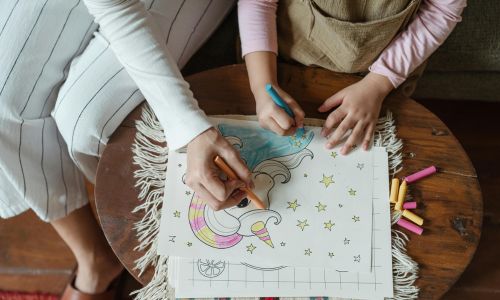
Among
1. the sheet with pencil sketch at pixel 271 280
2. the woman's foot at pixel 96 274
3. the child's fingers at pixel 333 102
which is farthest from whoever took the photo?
the woman's foot at pixel 96 274

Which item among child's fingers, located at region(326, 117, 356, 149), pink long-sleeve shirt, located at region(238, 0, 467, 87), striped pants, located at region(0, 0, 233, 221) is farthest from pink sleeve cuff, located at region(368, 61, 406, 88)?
striped pants, located at region(0, 0, 233, 221)

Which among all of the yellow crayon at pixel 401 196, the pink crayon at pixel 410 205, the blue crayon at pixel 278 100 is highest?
the blue crayon at pixel 278 100

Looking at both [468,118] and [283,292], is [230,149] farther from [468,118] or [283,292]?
[468,118]

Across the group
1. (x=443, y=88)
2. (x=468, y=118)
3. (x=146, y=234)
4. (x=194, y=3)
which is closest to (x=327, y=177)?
(x=146, y=234)

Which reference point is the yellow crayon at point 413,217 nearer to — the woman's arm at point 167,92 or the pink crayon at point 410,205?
the pink crayon at point 410,205

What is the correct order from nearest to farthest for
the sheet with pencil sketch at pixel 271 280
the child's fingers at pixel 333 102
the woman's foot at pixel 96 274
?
the sheet with pencil sketch at pixel 271 280, the child's fingers at pixel 333 102, the woman's foot at pixel 96 274

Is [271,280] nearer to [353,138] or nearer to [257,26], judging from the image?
[353,138]

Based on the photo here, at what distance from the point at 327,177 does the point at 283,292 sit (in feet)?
0.58

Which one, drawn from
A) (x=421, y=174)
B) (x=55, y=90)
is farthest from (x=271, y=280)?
(x=55, y=90)

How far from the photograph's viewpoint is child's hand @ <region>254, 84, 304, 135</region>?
2.32 feet

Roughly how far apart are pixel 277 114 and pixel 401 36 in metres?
0.26

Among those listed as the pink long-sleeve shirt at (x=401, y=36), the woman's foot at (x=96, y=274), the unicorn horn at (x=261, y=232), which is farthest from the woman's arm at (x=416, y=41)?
the woman's foot at (x=96, y=274)

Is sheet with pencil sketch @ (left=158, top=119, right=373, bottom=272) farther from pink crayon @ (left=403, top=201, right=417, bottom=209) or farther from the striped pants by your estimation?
the striped pants

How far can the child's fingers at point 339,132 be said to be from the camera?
28.4 inches
